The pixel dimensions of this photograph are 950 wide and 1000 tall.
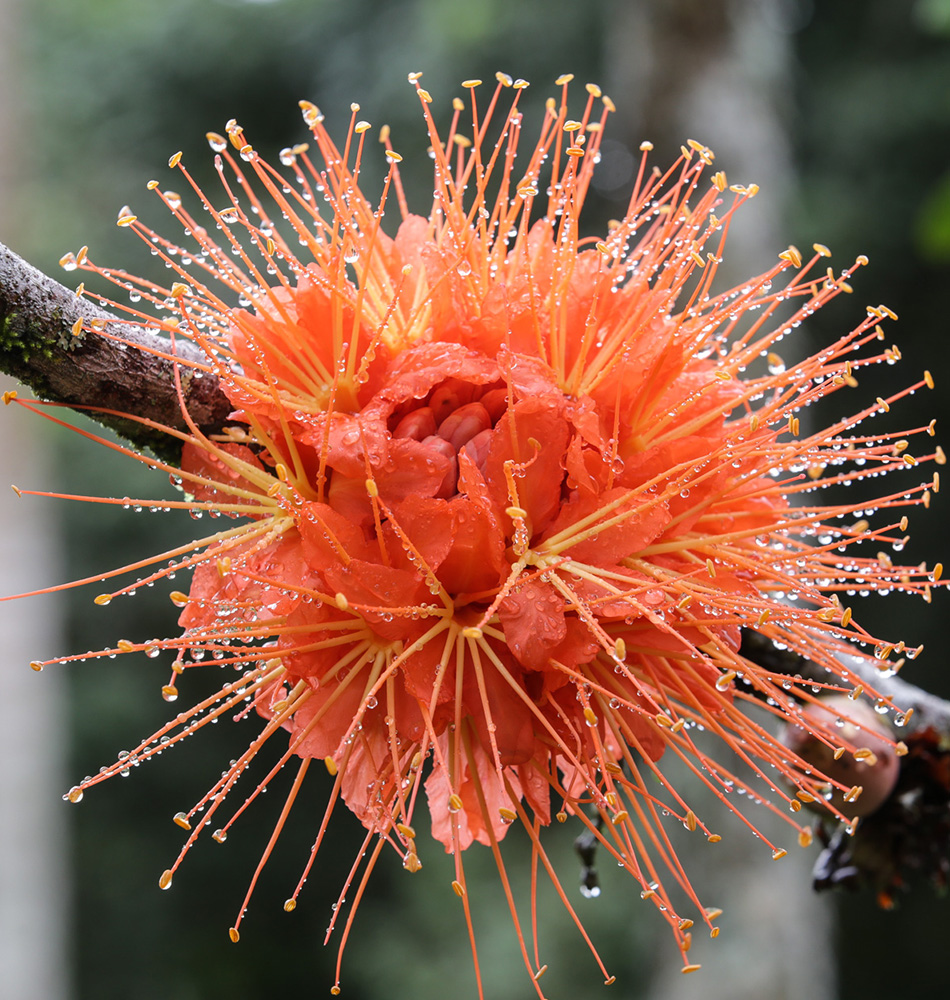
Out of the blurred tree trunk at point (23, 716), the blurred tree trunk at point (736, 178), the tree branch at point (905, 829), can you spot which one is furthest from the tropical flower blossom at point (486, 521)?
the blurred tree trunk at point (23, 716)

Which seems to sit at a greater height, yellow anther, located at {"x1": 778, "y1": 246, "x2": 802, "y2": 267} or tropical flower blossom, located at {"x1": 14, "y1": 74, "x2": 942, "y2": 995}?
yellow anther, located at {"x1": 778, "y1": 246, "x2": 802, "y2": 267}

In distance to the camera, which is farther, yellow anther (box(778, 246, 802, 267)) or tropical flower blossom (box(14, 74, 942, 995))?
yellow anther (box(778, 246, 802, 267))

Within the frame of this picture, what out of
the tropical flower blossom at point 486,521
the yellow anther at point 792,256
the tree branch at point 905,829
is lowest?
the tree branch at point 905,829

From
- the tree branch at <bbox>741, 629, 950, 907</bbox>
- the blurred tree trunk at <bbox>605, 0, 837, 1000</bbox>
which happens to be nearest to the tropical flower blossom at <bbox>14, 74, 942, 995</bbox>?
the tree branch at <bbox>741, 629, 950, 907</bbox>

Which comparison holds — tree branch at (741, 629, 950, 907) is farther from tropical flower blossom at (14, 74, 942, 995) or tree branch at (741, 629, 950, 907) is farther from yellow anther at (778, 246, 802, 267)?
yellow anther at (778, 246, 802, 267)

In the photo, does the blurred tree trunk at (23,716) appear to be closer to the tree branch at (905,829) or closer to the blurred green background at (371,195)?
the blurred green background at (371,195)
